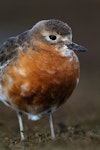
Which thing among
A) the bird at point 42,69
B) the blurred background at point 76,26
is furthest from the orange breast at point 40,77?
the blurred background at point 76,26

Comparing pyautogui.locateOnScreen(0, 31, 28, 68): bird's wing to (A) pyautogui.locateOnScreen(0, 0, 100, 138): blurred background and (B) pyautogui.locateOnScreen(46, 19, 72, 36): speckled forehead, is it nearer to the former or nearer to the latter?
(B) pyautogui.locateOnScreen(46, 19, 72, 36): speckled forehead

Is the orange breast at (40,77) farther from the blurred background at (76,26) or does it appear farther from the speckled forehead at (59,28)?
the blurred background at (76,26)

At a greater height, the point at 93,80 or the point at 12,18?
the point at 12,18

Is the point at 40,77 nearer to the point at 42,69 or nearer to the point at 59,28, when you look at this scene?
the point at 42,69

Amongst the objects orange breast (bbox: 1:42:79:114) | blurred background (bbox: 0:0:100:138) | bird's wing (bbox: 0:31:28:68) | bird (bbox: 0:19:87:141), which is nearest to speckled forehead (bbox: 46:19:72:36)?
bird (bbox: 0:19:87:141)

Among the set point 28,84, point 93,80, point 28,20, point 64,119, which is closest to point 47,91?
point 28,84

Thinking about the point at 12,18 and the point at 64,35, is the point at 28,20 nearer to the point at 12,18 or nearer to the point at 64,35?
the point at 12,18
